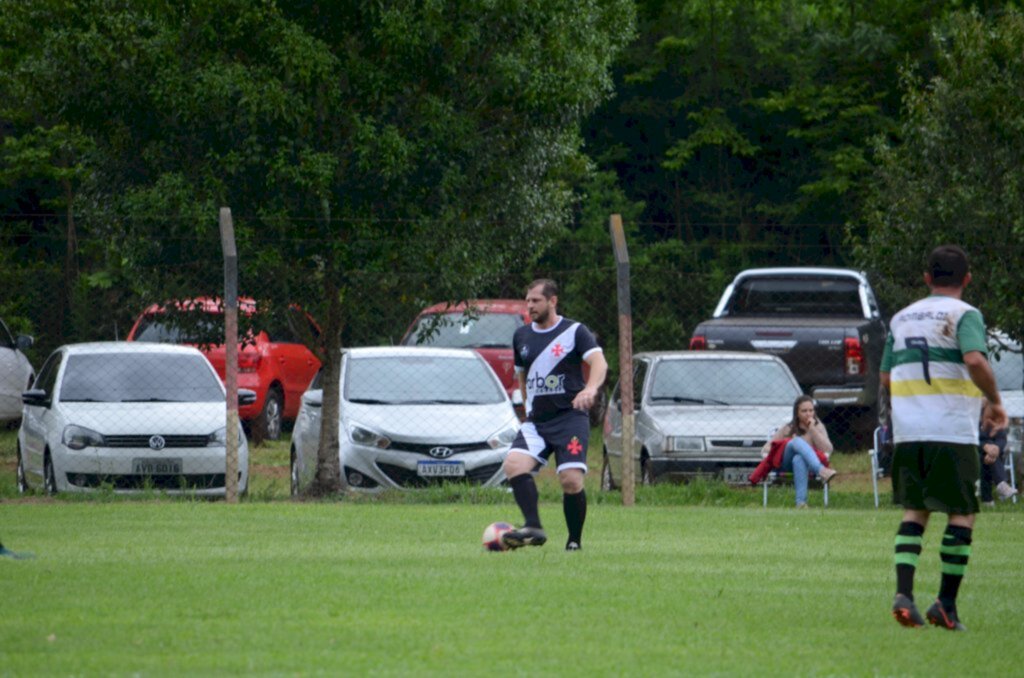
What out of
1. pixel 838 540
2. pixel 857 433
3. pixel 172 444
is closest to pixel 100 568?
pixel 838 540

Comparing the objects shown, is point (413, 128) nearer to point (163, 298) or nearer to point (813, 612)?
point (163, 298)

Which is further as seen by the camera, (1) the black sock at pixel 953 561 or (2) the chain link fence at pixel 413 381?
(2) the chain link fence at pixel 413 381

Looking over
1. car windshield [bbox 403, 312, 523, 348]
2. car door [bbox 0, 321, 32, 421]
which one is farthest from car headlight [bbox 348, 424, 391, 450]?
car door [bbox 0, 321, 32, 421]

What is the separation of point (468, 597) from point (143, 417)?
30.4 feet

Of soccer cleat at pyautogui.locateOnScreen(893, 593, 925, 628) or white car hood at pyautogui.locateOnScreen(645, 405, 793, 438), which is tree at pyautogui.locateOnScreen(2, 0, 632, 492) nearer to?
white car hood at pyautogui.locateOnScreen(645, 405, 793, 438)

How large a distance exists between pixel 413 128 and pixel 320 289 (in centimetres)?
186

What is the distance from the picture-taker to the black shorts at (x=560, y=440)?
506 inches

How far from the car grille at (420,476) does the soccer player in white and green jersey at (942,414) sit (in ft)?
30.6

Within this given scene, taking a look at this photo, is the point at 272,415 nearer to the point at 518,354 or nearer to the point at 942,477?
the point at 518,354

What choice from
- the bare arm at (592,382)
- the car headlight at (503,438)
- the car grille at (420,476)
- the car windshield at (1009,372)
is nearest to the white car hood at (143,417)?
the car grille at (420,476)

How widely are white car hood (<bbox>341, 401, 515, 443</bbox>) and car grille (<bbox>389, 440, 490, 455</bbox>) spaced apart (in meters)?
0.04

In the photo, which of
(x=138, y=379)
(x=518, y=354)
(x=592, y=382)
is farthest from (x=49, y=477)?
(x=592, y=382)

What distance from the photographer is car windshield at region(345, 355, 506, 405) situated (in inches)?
770

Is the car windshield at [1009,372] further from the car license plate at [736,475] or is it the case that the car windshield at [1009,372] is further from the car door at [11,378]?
the car door at [11,378]
